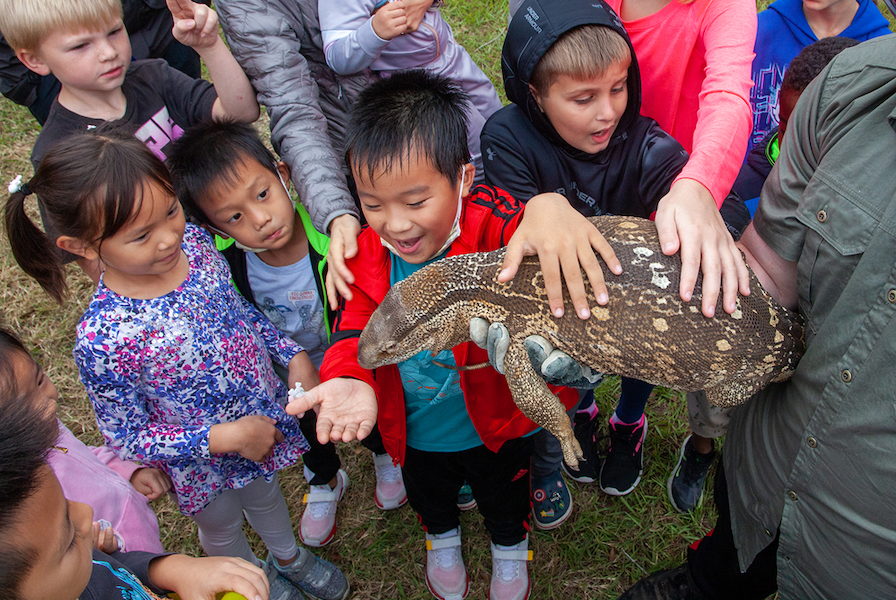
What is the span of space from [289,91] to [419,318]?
1786 millimetres

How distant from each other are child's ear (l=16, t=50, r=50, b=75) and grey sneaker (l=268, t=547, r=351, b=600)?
11.5 feet

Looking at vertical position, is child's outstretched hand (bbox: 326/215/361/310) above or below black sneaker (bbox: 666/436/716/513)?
above

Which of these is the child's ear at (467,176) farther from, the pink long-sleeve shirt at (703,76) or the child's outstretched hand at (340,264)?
the pink long-sleeve shirt at (703,76)

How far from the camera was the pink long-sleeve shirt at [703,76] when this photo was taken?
2443 mm

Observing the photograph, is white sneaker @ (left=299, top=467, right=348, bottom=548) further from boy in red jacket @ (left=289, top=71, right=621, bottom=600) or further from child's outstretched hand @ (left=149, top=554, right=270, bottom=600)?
child's outstretched hand @ (left=149, top=554, right=270, bottom=600)

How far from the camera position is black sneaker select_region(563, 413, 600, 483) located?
4.24 meters

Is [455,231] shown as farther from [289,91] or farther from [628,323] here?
[289,91]

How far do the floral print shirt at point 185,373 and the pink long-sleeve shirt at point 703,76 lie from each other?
8.07ft

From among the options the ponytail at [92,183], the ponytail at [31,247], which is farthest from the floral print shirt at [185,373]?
the ponytail at [31,247]

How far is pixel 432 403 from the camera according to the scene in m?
2.85

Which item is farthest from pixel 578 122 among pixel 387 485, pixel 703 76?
pixel 387 485

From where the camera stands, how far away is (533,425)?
2992 mm

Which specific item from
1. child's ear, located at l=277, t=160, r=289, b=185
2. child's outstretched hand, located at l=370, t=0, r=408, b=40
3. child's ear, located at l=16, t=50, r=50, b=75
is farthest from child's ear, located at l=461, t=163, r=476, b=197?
child's ear, located at l=16, t=50, r=50, b=75

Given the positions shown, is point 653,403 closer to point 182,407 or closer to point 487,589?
point 487,589
